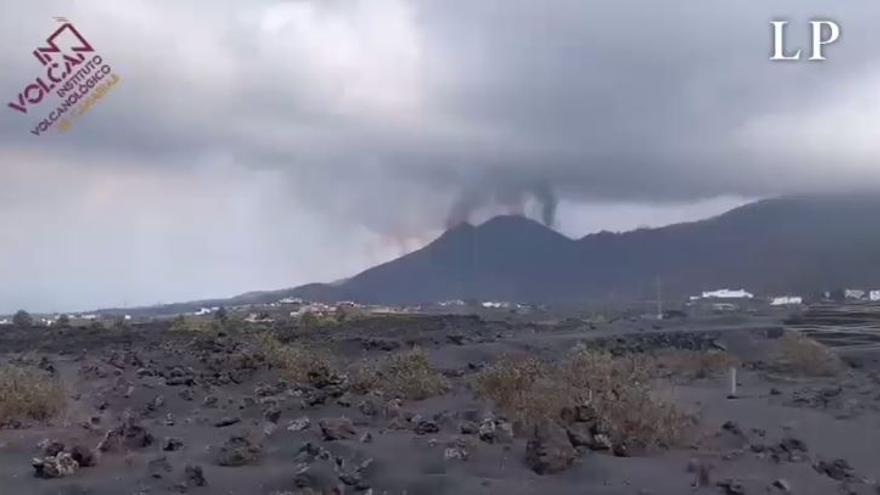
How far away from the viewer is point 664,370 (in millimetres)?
46188

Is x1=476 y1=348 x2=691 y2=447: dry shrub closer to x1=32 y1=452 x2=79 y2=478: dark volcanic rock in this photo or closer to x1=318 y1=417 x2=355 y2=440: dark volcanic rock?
x1=318 y1=417 x2=355 y2=440: dark volcanic rock

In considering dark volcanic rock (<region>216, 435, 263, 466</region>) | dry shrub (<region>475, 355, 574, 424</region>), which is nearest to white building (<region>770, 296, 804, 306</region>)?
dry shrub (<region>475, 355, 574, 424</region>)

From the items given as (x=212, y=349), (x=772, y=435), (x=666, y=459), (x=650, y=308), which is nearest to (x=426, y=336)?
(x=212, y=349)

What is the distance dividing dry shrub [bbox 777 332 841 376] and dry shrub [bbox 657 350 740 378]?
257 centimetres

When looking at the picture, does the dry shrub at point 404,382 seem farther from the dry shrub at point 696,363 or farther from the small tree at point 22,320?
the small tree at point 22,320

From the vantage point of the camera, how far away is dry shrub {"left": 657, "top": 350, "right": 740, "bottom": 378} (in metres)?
48.4

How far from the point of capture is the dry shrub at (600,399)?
763 inches

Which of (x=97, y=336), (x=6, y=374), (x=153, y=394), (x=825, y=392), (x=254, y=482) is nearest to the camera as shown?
(x=254, y=482)

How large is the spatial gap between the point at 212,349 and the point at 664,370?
19.3 meters

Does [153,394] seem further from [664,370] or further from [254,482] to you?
[664,370]

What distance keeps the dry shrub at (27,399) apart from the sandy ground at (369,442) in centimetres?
70

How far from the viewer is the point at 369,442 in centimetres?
1838

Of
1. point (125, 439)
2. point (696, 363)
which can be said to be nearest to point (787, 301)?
point (696, 363)

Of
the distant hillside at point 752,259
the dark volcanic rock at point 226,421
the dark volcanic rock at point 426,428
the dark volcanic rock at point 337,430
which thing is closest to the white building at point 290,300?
the distant hillside at point 752,259
